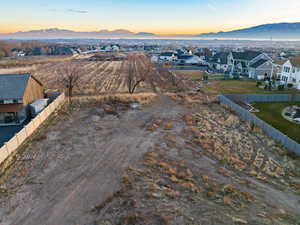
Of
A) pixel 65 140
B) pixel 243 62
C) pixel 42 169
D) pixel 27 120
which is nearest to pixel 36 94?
pixel 27 120

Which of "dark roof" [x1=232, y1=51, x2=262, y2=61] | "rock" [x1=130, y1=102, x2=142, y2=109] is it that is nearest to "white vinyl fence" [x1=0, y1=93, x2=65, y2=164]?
"rock" [x1=130, y1=102, x2=142, y2=109]

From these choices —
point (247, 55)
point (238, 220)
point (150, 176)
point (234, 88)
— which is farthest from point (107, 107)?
point (247, 55)

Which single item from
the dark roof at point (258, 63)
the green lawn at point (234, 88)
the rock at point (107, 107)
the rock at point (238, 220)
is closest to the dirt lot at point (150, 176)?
the rock at point (238, 220)

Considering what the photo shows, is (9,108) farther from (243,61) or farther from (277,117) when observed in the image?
(243,61)

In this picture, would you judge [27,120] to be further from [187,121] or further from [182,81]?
[182,81]

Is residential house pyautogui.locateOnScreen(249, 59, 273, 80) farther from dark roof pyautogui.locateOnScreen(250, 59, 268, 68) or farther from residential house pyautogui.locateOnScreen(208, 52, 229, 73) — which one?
residential house pyautogui.locateOnScreen(208, 52, 229, 73)
